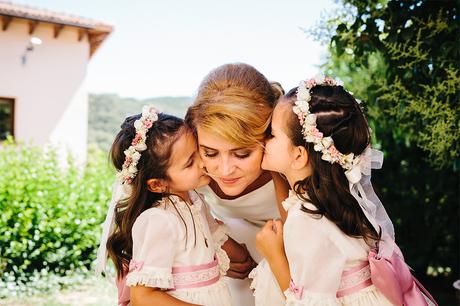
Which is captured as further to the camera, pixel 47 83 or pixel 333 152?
pixel 47 83

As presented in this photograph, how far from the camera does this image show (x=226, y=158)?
2.53 meters

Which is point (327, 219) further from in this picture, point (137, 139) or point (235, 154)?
point (137, 139)

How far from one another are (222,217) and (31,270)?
3677mm

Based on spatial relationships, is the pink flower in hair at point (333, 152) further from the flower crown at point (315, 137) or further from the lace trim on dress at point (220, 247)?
the lace trim on dress at point (220, 247)

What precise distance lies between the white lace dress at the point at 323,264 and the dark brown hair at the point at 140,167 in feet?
1.96

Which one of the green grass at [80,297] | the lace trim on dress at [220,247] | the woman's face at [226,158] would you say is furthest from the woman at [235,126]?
the green grass at [80,297]

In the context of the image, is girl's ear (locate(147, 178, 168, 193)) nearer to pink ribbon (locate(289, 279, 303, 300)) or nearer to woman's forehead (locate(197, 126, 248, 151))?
woman's forehead (locate(197, 126, 248, 151))

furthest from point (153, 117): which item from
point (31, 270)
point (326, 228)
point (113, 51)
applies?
point (113, 51)

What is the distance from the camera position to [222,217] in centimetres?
349

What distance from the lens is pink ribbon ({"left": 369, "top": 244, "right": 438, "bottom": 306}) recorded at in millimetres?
2158

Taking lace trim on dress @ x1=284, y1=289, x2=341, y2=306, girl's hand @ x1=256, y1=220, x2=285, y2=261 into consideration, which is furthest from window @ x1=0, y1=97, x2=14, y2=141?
lace trim on dress @ x1=284, y1=289, x2=341, y2=306

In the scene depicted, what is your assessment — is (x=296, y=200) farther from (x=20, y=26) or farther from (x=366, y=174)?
(x=20, y=26)

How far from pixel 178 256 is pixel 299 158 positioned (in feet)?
2.21

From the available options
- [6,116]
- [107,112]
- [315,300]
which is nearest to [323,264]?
[315,300]
